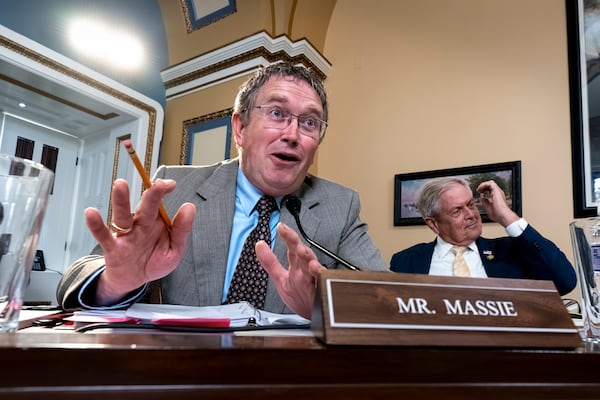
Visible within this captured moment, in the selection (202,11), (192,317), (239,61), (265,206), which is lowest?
(192,317)

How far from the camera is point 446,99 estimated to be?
107 inches

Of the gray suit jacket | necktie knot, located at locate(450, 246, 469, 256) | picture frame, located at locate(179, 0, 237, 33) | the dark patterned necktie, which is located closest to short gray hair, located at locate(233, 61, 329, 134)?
the gray suit jacket

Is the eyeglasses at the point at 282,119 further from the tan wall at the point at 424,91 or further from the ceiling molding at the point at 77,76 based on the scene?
the ceiling molding at the point at 77,76

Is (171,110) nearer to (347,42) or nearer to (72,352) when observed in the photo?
(347,42)

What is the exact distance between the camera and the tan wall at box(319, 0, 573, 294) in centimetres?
236

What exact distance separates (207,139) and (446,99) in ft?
5.56

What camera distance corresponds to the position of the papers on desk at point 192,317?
0.59 m

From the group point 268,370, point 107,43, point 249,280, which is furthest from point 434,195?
point 107,43

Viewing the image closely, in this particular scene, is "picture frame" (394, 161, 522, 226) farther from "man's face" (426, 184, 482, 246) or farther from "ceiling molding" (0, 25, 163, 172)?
"ceiling molding" (0, 25, 163, 172)

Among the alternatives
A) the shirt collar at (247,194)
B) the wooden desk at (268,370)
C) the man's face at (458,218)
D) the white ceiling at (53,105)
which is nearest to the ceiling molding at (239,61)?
the white ceiling at (53,105)

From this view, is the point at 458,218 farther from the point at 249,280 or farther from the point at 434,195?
the point at 249,280

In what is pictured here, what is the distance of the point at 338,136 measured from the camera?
316 cm

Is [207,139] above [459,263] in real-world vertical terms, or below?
above

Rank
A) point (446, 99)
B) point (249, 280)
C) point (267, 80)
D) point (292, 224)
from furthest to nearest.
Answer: point (446, 99)
point (267, 80)
point (292, 224)
point (249, 280)
